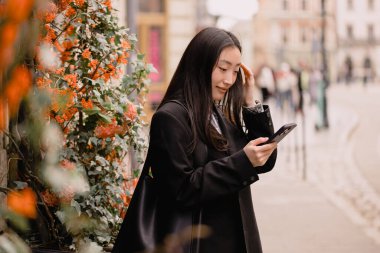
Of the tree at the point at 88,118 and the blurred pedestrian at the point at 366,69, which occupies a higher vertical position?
the tree at the point at 88,118

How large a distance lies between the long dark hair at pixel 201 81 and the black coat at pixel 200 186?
0.03 m

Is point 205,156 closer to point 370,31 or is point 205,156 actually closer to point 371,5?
point 370,31

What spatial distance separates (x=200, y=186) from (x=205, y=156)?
0.58 feet

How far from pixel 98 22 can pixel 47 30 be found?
39cm

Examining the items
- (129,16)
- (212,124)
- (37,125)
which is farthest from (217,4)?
(37,125)

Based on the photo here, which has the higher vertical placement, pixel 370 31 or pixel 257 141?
pixel 257 141

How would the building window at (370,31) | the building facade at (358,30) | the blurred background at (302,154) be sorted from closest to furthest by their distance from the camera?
the blurred background at (302,154), the building facade at (358,30), the building window at (370,31)

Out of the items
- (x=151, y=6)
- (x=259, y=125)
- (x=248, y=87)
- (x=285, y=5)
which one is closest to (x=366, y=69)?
(x=151, y=6)

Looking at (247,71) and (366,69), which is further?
(366,69)

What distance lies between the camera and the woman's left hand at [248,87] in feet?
9.96

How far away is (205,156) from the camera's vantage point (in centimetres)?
271

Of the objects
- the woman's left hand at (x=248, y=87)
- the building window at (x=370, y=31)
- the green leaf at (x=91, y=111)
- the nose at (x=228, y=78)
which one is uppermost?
the nose at (x=228, y=78)

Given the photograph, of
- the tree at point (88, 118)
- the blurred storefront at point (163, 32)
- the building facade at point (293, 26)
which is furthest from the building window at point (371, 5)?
the tree at point (88, 118)

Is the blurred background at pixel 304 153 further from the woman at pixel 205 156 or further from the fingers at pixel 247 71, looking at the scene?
the woman at pixel 205 156
